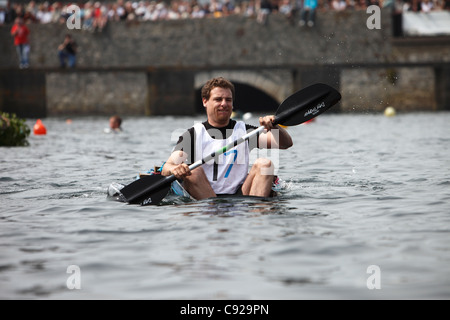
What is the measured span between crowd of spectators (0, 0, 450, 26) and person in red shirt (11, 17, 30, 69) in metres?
1.51

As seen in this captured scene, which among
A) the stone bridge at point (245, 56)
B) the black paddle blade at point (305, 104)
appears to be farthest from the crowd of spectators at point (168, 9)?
the black paddle blade at point (305, 104)

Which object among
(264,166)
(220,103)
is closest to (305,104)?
(264,166)

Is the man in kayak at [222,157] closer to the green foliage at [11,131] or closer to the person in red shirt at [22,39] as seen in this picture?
the green foliage at [11,131]

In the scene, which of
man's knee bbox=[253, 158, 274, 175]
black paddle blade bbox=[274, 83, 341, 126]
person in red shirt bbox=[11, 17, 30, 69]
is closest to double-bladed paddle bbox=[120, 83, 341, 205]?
black paddle blade bbox=[274, 83, 341, 126]

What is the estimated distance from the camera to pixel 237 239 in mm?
6445

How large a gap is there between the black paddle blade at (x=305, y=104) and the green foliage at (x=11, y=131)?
880 cm

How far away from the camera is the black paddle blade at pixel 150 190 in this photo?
332 inches

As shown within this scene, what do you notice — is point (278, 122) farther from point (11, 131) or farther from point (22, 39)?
point (22, 39)

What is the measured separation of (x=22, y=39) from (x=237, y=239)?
89.0 ft

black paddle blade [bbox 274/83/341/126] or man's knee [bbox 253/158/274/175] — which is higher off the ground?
black paddle blade [bbox 274/83/341/126]

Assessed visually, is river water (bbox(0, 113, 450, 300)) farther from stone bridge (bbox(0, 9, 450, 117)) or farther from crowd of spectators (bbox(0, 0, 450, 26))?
crowd of spectators (bbox(0, 0, 450, 26))

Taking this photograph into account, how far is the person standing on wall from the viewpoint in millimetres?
32125
